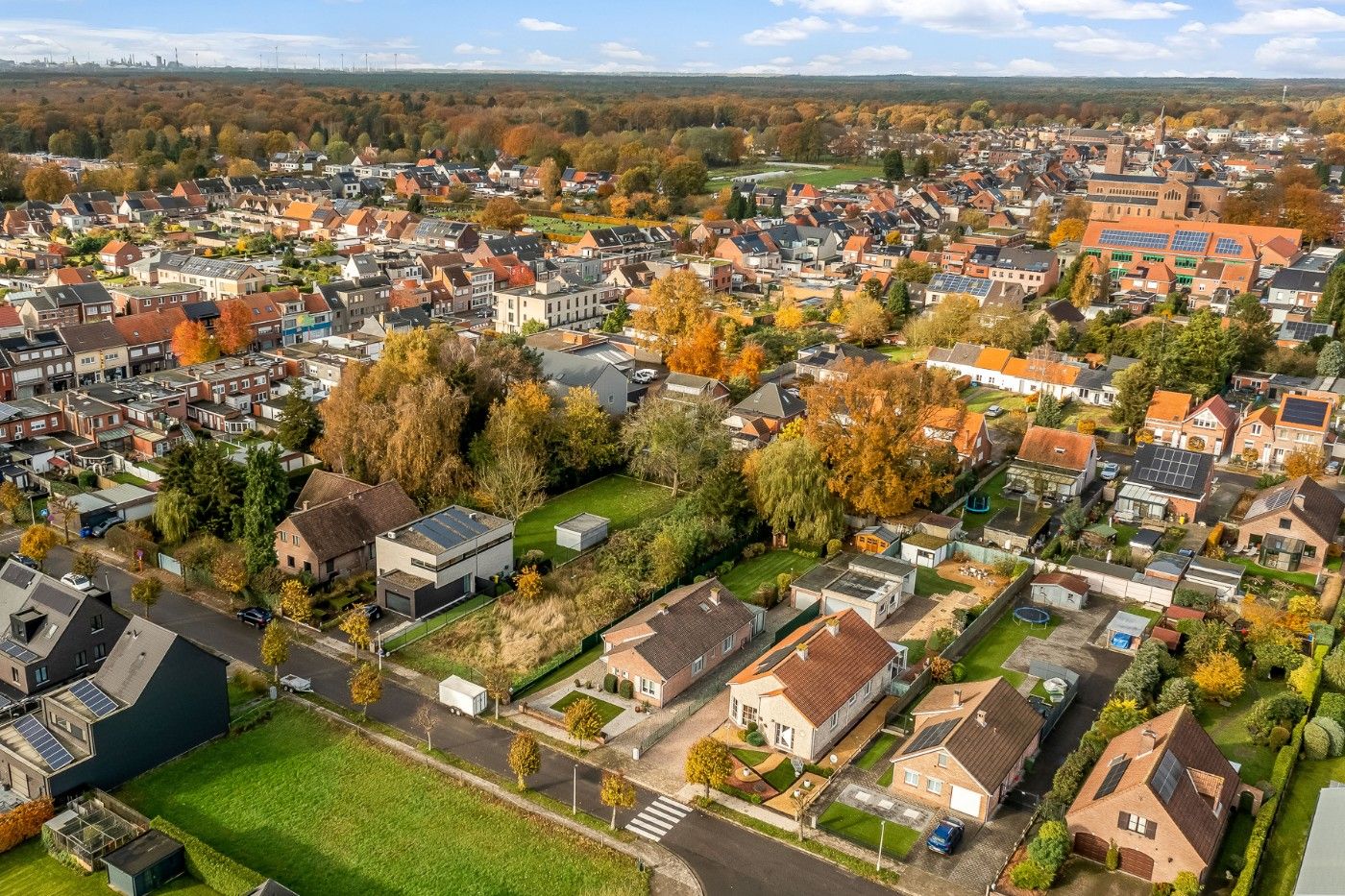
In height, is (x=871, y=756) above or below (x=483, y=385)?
below

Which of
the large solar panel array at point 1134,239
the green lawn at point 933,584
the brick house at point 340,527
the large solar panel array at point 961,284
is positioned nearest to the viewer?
the brick house at point 340,527

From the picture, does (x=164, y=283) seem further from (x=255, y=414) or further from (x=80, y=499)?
(x=80, y=499)

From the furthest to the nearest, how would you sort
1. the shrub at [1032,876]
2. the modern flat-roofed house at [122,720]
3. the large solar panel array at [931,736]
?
1. the large solar panel array at [931,736]
2. the modern flat-roofed house at [122,720]
3. the shrub at [1032,876]

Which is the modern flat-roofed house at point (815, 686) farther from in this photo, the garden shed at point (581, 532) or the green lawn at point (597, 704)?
the garden shed at point (581, 532)

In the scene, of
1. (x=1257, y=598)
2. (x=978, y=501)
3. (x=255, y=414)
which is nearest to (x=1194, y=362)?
(x=978, y=501)

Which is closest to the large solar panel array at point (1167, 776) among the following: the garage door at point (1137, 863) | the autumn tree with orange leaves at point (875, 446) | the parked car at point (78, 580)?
the garage door at point (1137, 863)

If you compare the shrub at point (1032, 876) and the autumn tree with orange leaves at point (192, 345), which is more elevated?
the autumn tree with orange leaves at point (192, 345)

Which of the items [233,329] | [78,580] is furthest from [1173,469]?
[233,329]
